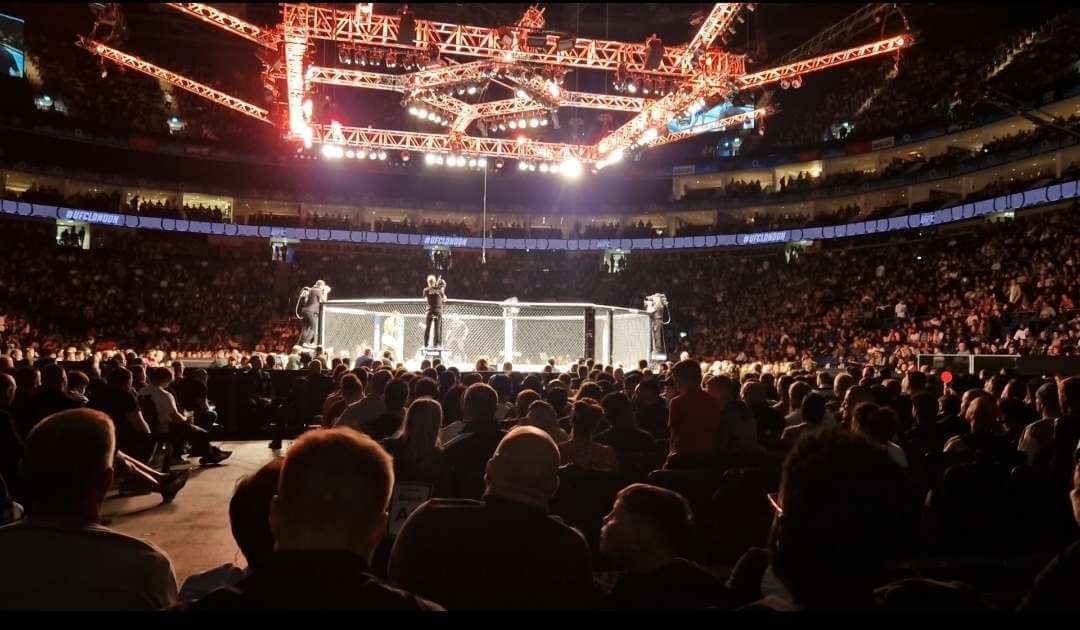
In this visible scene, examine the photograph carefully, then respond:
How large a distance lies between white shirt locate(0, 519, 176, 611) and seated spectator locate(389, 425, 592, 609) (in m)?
0.86

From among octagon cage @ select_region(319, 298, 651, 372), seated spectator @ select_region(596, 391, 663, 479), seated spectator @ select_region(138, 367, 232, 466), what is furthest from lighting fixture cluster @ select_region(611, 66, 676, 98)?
seated spectator @ select_region(596, 391, 663, 479)

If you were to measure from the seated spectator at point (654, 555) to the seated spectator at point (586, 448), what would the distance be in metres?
2.69

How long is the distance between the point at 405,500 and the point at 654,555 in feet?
7.68

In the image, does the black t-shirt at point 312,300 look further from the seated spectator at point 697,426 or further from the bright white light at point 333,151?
the seated spectator at point 697,426

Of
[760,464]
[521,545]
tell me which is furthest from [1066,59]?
[521,545]

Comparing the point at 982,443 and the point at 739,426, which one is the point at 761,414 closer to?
the point at 739,426

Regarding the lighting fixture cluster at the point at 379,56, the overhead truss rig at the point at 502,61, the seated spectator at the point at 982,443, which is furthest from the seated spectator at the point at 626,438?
the lighting fixture cluster at the point at 379,56

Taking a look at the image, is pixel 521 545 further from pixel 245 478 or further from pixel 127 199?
pixel 127 199

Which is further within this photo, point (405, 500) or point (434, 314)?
point (434, 314)

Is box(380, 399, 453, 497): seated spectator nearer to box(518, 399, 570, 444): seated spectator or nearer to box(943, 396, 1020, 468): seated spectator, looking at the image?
box(518, 399, 570, 444): seated spectator

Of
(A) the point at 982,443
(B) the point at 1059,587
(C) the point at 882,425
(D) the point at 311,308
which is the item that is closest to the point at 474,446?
(C) the point at 882,425

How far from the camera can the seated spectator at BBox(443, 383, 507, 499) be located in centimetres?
536

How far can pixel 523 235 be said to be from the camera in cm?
4450

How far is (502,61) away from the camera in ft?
56.7
